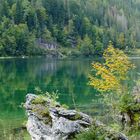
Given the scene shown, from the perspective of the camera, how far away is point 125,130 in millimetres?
19828

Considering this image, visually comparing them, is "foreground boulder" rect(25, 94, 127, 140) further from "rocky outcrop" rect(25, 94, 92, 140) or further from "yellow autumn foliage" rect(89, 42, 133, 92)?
"yellow autumn foliage" rect(89, 42, 133, 92)

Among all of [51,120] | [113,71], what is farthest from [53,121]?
[113,71]

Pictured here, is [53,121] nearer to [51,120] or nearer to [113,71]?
[51,120]

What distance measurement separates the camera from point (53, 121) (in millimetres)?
16781

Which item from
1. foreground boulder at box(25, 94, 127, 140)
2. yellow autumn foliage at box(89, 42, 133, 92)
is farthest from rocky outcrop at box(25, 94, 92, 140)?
yellow autumn foliage at box(89, 42, 133, 92)

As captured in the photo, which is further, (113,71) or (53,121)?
(113,71)

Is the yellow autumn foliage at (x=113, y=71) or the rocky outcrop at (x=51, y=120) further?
the yellow autumn foliage at (x=113, y=71)

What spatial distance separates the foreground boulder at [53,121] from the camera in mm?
15672

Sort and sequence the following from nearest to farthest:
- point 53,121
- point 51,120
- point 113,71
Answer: point 53,121, point 51,120, point 113,71

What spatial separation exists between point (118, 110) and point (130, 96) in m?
0.97

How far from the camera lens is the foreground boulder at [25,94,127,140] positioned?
15.7 metres

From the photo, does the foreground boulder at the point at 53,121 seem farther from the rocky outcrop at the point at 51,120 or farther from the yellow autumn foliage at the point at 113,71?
the yellow autumn foliage at the point at 113,71

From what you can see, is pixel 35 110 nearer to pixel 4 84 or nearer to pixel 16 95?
pixel 16 95

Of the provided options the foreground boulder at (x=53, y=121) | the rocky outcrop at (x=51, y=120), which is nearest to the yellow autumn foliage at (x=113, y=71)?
the foreground boulder at (x=53, y=121)
